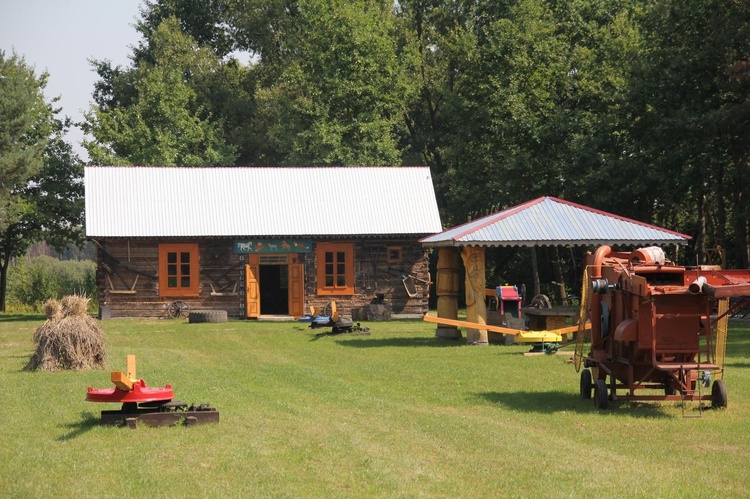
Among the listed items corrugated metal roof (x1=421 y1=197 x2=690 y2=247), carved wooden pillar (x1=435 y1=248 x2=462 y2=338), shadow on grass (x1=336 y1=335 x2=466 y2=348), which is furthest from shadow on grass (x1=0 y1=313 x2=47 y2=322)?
corrugated metal roof (x1=421 y1=197 x2=690 y2=247)

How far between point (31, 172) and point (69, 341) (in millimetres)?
27940

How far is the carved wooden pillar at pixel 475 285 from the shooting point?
26.7 meters

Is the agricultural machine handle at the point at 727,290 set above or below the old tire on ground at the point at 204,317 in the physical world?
above

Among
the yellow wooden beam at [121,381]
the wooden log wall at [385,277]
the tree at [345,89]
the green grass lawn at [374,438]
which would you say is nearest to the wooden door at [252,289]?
the wooden log wall at [385,277]

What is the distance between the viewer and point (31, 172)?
45469 mm

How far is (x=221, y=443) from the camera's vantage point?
12.0 meters

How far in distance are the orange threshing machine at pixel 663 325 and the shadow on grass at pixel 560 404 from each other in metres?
0.21

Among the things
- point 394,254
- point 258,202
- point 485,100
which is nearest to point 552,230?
point 394,254

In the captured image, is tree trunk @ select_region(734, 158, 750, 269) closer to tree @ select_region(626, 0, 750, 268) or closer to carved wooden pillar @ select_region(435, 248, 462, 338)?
tree @ select_region(626, 0, 750, 268)

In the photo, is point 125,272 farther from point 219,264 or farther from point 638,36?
point 638,36

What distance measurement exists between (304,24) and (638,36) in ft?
63.4

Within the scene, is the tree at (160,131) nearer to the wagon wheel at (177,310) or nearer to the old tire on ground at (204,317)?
the wagon wheel at (177,310)

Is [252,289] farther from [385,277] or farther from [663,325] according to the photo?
[663,325]

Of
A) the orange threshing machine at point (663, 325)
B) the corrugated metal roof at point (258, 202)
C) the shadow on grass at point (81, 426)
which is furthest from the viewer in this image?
the corrugated metal roof at point (258, 202)
